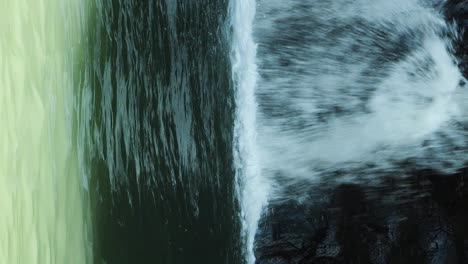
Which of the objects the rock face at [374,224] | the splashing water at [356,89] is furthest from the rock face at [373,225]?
the splashing water at [356,89]

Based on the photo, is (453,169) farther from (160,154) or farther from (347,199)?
(160,154)

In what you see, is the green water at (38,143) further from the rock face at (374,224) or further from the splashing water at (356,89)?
→ the rock face at (374,224)

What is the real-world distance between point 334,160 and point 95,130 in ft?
4.75

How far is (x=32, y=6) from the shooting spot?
2.09 metres

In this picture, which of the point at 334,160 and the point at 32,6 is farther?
the point at 334,160

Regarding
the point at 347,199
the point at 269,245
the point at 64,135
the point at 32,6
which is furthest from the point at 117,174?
the point at 347,199

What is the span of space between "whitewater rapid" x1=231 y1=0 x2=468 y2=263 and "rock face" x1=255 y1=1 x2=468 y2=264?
89mm

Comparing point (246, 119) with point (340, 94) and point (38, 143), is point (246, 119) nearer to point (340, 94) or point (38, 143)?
point (340, 94)

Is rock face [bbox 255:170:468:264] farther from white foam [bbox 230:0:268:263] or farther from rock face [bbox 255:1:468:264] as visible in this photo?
white foam [bbox 230:0:268:263]

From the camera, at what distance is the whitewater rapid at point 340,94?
10.6 feet

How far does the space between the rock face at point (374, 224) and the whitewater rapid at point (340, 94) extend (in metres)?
0.09

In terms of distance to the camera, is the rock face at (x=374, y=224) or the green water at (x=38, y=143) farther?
the rock face at (x=374, y=224)

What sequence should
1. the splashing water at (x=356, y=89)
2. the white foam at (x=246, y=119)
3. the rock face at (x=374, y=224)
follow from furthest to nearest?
the rock face at (x=374, y=224) < the splashing water at (x=356, y=89) < the white foam at (x=246, y=119)

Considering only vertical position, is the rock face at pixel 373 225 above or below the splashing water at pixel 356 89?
below
